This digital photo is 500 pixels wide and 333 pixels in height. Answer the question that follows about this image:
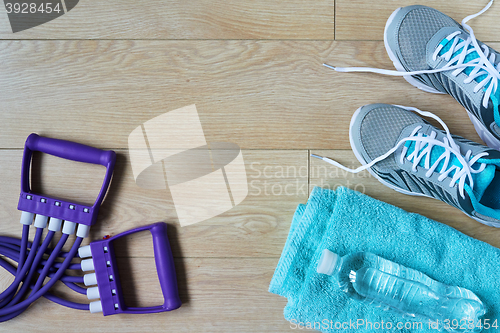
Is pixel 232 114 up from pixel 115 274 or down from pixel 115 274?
up

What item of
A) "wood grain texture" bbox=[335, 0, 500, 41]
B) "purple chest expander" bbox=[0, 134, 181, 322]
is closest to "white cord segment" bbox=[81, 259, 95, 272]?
"purple chest expander" bbox=[0, 134, 181, 322]

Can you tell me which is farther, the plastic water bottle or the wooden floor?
the wooden floor

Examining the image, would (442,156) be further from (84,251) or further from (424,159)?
(84,251)

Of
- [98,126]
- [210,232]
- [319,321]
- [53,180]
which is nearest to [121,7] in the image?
[98,126]

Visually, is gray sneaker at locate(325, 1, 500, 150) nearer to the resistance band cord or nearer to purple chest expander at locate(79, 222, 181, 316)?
purple chest expander at locate(79, 222, 181, 316)

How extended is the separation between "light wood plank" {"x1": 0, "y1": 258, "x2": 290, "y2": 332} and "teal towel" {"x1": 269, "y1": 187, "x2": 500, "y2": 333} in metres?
0.08

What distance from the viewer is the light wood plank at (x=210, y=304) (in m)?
0.78

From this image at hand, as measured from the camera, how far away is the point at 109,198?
782mm

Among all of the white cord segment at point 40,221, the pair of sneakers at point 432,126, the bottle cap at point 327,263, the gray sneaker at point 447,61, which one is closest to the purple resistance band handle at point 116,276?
the white cord segment at point 40,221

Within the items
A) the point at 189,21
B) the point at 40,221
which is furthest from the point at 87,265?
the point at 189,21

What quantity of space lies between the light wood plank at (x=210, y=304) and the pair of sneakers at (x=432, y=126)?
12.9 inches

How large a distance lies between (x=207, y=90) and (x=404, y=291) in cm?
59

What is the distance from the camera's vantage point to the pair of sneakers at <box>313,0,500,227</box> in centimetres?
70

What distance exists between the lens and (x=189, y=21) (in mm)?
785
